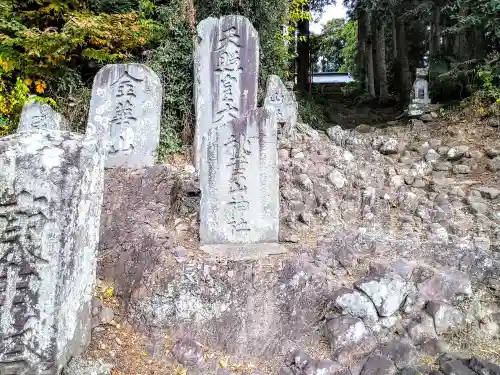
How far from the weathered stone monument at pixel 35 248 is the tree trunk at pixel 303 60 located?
12172 mm

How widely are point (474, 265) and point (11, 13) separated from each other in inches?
344

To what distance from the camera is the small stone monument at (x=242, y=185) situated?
4836mm

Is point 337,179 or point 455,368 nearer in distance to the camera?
point 455,368

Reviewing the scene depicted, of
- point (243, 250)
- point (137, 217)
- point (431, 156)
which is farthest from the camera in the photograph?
point (431, 156)

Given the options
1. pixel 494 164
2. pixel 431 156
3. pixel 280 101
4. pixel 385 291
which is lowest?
pixel 385 291

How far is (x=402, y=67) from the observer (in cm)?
1339

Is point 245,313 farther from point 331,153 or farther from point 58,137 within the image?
point 331,153

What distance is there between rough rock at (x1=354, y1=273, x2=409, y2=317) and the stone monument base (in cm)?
101

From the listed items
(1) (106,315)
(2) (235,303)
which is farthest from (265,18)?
(1) (106,315)

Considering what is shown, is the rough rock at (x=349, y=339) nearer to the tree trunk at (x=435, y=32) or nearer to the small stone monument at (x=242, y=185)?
the small stone monument at (x=242, y=185)

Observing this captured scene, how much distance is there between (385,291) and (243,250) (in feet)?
5.02

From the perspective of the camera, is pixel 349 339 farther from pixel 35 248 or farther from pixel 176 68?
pixel 176 68

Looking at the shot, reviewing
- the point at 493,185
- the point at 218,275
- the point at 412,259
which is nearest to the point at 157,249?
the point at 218,275

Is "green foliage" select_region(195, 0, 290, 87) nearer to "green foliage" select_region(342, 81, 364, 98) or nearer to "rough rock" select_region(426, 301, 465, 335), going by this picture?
"rough rock" select_region(426, 301, 465, 335)
